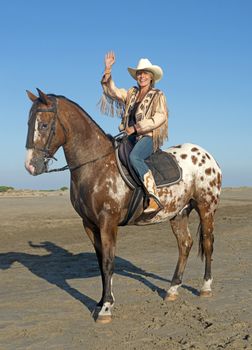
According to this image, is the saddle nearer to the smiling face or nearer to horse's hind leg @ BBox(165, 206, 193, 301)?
the smiling face

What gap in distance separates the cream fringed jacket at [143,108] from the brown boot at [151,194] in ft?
1.92

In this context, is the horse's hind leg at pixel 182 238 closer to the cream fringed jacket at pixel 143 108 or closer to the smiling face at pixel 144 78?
the cream fringed jacket at pixel 143 108

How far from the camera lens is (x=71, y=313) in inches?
268

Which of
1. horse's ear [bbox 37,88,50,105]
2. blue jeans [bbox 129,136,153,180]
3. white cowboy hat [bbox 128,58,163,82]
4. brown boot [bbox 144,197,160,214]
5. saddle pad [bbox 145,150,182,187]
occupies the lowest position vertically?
brown boot [bbox 144,197,160,214]

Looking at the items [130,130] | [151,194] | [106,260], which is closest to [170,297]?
[106,260]

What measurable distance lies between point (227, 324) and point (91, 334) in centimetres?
180

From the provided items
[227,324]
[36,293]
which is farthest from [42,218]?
[227,324]

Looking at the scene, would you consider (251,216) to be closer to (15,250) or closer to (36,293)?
(15,250)

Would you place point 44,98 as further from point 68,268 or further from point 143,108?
point 68,268

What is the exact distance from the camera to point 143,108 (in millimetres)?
6922

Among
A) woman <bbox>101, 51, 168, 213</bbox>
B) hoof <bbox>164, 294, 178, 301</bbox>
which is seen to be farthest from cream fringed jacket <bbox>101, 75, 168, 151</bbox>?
hoof <bbox>164, 294, 178, 301</bbox>

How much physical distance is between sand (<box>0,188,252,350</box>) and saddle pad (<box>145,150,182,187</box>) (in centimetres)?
198

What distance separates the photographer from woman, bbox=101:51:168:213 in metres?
6.65

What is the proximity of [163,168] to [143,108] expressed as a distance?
1036mm
